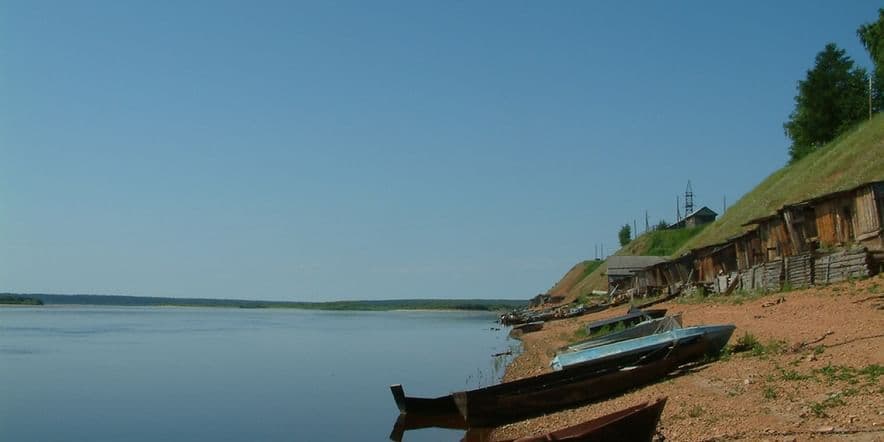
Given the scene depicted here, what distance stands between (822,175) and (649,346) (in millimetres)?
35381

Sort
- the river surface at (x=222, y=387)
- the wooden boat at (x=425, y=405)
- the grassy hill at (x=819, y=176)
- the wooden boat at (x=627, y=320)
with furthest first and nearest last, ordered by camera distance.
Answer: the grassy hill at (x=819, y=176)
the wooden boat at (x=627, y=320)
the river surface at (x=222, y=387)
the wooden boat at (x=425, y=405)

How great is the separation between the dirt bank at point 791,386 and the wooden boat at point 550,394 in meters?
0.36

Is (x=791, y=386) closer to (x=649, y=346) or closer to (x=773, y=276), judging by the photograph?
(x=649, y=346)

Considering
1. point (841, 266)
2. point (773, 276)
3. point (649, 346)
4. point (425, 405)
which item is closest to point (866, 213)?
point (841, 266)

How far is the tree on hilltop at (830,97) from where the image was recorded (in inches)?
2697

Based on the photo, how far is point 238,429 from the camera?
2178 cm

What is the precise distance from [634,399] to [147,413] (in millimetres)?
15586

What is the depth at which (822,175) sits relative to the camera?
4944 centimetres

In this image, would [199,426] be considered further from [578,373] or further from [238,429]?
[578,373]

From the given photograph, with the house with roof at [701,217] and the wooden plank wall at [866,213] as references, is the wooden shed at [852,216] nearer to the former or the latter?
the wooden plank wall at [866,213]

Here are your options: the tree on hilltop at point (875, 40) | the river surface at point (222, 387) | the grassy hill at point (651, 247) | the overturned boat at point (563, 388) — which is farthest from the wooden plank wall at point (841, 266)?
the grassy hill at point (651, 247)

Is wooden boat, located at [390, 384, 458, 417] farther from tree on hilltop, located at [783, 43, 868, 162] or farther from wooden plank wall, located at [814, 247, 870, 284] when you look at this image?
tree on hilltop, located at [783, 43, 868, 162]

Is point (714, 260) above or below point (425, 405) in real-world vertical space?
above

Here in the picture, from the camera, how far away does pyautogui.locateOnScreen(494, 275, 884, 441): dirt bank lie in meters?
11.9
